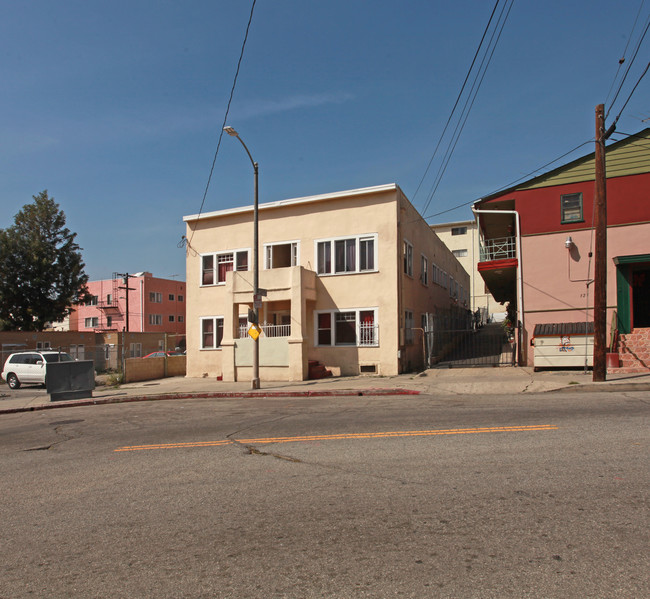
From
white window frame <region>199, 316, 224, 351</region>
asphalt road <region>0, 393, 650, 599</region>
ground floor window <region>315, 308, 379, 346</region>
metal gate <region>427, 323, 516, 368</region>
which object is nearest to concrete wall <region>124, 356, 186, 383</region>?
white window frame <region>199, 316, 224, 351</region>

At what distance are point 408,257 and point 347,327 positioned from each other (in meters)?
4.16

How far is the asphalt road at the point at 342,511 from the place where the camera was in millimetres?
3613

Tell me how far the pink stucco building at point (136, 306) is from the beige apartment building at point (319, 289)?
34.4 metres

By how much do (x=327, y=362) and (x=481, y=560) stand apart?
58.0ft

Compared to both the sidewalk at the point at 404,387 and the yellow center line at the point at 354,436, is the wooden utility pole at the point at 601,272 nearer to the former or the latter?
the sidewalk at the point at 404,387

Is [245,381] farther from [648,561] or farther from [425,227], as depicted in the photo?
[648,561]

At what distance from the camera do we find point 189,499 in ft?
18.0

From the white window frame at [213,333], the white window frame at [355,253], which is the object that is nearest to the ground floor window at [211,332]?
the white window frame at [213,333]

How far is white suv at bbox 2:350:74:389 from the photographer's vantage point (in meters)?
23.8

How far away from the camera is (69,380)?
17062mm

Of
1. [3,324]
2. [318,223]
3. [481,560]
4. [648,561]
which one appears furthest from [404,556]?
[3,324]

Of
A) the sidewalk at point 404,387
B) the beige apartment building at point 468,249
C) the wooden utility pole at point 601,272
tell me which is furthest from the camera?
the beige apartment building at point 468,249

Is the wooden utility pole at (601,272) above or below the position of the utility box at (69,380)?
above

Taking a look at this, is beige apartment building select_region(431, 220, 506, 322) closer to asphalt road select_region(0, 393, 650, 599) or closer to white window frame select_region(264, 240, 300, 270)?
white window frame select_region(264, 240, 300, 270)
